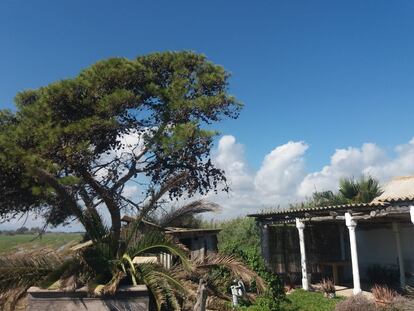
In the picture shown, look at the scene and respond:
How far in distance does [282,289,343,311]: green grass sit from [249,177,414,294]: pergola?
860 millimetres

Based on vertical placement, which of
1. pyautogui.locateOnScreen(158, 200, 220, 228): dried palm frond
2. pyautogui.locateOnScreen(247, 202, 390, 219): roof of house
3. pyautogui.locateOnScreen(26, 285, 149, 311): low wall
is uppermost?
pyautogui.locateOnScreen(247, 202, 390, 219): roof of house

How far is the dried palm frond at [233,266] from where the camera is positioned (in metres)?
8.80

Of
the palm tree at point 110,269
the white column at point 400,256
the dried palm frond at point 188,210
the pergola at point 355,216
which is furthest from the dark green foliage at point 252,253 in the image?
the white column at point 400,256

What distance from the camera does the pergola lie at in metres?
12.0

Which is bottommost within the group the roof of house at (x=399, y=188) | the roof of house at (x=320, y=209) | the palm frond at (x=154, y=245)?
the palm frond at (x=154, y=245)

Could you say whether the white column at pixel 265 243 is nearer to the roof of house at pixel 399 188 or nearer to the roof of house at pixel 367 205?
the roof of house at pixel 367 205

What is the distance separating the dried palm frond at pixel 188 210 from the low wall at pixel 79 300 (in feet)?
6.27

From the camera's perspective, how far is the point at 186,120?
15.0 m

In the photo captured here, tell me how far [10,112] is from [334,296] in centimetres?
1234

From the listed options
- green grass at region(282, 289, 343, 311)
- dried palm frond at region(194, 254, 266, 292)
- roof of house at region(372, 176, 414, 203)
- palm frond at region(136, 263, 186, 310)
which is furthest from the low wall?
roof of house at region(372, 176, 414, 203)

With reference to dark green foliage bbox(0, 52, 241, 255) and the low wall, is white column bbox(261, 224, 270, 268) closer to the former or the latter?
→ dark green foliage bbox(0, 52, 241, 255)

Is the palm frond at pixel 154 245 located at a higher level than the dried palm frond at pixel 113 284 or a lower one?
higher

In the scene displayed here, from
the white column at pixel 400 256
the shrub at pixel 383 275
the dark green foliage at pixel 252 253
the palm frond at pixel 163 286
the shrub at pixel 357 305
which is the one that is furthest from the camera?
the shrub at pixel 383 275

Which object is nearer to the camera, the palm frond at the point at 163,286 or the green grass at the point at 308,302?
the palm frond at the point at 163,286
